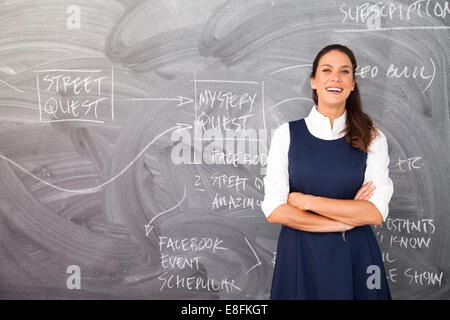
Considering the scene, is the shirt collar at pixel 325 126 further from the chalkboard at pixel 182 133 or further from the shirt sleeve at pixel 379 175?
the chalkboard at pixel 182 133

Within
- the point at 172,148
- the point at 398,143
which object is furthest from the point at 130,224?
the point at 398,143

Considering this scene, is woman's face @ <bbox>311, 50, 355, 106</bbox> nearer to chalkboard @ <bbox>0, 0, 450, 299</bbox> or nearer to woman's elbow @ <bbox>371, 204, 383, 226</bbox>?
woman's elbow @ <bbox>371, 204, 383, 226</bbox>

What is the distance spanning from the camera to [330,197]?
150 cm

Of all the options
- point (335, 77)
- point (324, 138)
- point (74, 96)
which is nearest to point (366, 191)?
point (324, 138)

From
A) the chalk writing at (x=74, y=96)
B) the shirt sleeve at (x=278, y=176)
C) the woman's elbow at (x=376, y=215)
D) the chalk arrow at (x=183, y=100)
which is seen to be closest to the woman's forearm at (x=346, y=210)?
the woman's elbow at (x=376, y=215)

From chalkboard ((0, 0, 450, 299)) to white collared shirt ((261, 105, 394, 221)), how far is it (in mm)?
663

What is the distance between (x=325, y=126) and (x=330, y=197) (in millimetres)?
291

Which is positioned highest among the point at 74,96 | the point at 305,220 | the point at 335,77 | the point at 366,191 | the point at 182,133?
the point at 74,96

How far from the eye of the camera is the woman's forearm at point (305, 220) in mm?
1471

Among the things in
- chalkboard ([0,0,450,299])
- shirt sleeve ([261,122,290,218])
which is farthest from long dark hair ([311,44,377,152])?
chalkboard ([0,0,450,299])

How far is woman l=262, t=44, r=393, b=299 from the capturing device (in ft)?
4.78

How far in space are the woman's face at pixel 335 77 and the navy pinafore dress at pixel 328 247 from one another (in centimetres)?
17

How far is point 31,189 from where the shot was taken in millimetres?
2355

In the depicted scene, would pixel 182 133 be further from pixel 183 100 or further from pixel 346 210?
pixel 346 210
